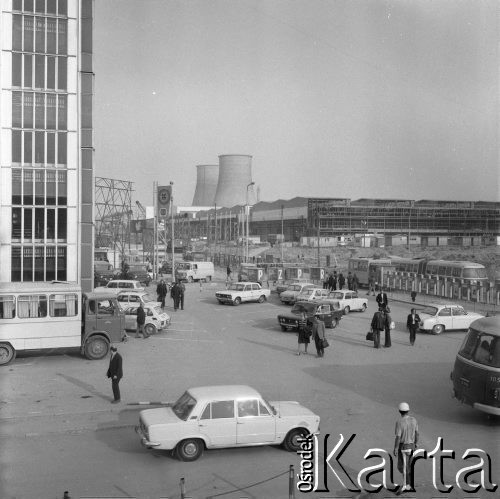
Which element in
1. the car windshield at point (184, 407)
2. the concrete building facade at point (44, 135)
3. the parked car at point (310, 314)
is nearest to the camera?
the car windshield at point (184, 407)

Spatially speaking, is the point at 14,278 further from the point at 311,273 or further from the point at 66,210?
the point at 311,273

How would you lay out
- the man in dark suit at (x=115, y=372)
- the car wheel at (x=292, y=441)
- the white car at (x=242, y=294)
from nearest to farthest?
the car wheel at (x=292, y=441) → the man in dark suit at (x=115, y=372) → the white car at (x=242, y=294)

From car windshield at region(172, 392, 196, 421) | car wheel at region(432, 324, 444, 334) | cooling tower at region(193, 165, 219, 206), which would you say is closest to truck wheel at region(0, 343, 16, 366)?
car windshield at region(172, 392, 196, 421)

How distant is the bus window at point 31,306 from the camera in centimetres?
1733

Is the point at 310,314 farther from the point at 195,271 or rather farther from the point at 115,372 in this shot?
the point at 195,271

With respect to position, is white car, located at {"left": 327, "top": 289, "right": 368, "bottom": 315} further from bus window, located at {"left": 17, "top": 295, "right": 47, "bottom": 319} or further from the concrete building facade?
bus window, located at {"left": 17, "top": 295, "right": 47, "bottom": 319}

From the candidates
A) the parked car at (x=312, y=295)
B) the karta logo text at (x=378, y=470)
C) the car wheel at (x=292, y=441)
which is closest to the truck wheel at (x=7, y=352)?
the car wheel at (x=292, y=441)

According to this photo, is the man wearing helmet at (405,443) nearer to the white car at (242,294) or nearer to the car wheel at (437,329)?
the car wheel at (437,329)

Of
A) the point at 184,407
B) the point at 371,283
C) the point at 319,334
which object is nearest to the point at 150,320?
the point at 319,334

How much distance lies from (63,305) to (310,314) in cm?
1009

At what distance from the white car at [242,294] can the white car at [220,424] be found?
22.1m

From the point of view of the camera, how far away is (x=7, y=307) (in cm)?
1720

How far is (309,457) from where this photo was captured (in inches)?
386

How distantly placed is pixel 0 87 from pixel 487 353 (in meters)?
23.2
